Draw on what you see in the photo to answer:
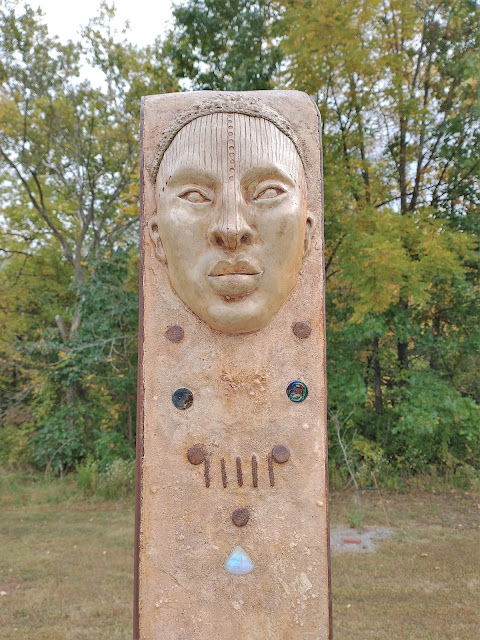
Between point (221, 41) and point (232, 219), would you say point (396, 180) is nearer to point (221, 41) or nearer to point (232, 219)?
point (221, 41)

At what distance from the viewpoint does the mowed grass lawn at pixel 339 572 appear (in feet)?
12.3

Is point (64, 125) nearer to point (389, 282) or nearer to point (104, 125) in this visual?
point (104, 125)

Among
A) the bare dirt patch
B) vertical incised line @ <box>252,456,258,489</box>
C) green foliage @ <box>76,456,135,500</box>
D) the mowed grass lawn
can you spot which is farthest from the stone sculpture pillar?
green foliage @ <box>76,456,135,500</box>

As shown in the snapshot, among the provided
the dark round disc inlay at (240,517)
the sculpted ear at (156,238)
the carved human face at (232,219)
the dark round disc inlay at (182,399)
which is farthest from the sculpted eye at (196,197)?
the dark round disc inlay at (240,517)

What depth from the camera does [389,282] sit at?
5.56m

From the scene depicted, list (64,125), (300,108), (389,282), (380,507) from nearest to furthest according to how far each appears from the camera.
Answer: (300,108) < (389,282) < (380,507) < (64,125)

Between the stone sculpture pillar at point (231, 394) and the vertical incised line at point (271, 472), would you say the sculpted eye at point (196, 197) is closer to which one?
the stone sculpture pillar at point (231, 394)

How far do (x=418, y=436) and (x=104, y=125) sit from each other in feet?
24.1

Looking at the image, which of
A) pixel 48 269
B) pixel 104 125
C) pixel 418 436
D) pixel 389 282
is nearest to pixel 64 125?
pixel 104 125

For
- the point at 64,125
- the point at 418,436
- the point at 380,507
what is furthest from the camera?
the point at 64,125

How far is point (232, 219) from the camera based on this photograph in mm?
2109

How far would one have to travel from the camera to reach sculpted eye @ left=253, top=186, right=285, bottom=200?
218 cm

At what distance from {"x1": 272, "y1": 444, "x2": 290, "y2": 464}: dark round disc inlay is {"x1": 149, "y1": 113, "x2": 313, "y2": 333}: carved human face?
1.64 ft

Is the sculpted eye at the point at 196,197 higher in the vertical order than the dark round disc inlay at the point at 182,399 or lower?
higher
